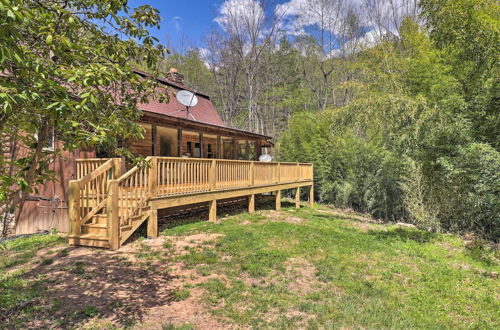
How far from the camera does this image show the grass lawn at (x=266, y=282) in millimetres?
3229

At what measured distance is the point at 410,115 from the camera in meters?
9.29

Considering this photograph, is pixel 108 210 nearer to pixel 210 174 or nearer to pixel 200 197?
pixel 200 197

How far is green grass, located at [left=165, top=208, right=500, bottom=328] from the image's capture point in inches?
135

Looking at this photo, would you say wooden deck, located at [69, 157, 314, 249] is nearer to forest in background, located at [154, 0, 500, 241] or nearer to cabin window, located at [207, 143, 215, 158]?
cabin window, located at [207, 143, 215, 158]

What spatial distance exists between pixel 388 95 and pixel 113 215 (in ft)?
30.6

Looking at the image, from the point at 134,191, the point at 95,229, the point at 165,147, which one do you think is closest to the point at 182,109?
the point at 165,147

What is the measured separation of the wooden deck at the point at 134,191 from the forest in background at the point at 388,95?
227 inches

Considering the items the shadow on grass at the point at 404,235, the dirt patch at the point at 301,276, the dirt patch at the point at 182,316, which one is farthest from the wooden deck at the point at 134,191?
the shadow on grass at the point at 404,235

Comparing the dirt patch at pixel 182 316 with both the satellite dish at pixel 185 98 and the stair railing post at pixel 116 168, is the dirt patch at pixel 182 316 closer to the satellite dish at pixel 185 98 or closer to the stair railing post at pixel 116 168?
the stair railing post at pixel 116 168

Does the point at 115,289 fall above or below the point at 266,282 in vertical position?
above

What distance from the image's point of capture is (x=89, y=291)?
11.9ft

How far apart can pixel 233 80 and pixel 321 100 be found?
8.70 metres

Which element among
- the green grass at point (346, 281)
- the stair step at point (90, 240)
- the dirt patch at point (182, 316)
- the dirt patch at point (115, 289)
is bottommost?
the green grass at point (346, 281)

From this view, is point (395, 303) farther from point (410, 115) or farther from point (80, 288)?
point (410, 115)
